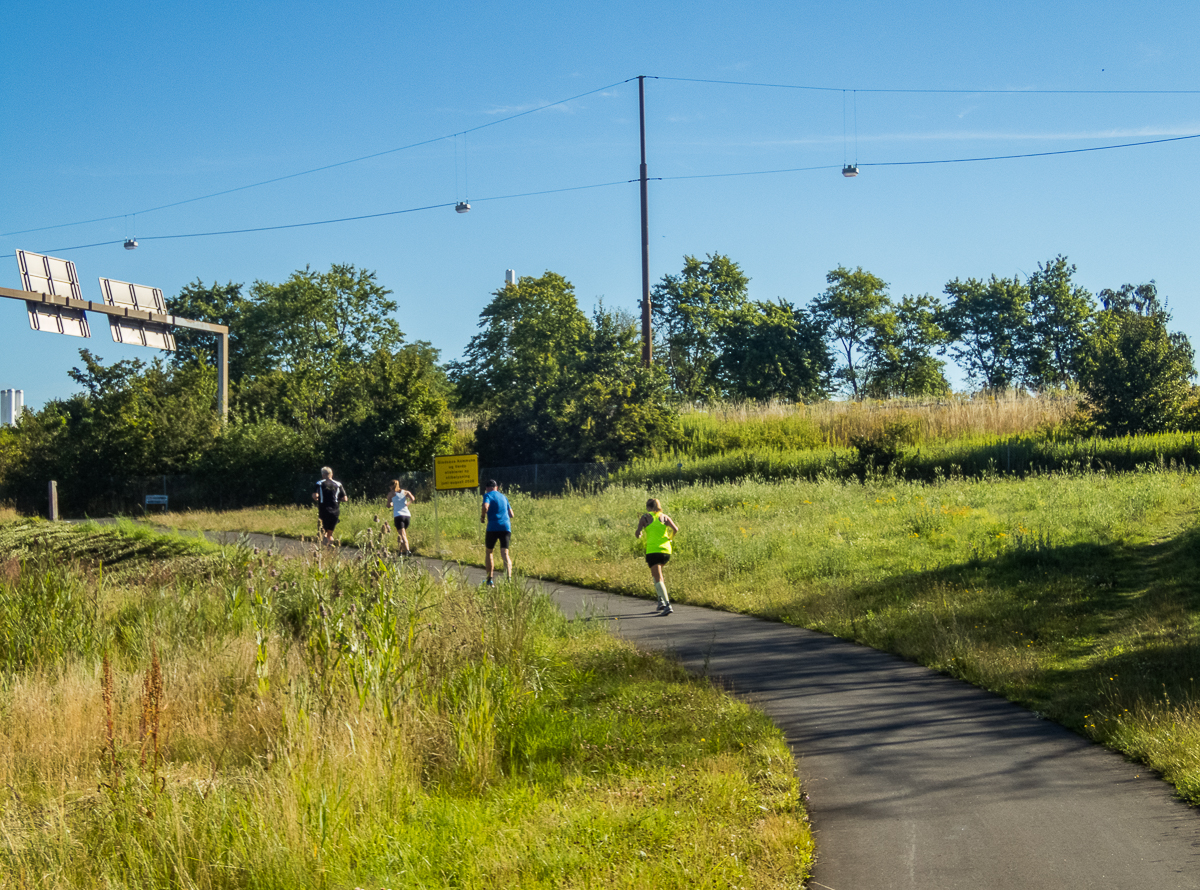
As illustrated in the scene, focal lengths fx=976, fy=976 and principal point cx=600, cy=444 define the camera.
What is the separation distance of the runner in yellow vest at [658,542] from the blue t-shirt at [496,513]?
3176 millimetres

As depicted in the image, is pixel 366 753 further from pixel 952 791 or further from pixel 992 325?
pixel 992 325

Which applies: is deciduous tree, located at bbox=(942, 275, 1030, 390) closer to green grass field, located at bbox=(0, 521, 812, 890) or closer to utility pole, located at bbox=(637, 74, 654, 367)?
utility pole, located at bbox=(637, 74, 654, 367)

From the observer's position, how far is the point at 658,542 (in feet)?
49.7

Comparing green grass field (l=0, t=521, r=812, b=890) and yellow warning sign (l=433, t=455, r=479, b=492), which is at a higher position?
yellow warning sign (l=433, t=455, r=479, b=492)

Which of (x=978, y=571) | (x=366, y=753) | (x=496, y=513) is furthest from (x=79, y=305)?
(x=366, y=753)

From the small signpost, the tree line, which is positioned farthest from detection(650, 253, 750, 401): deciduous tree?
the small signpost

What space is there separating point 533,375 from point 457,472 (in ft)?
107

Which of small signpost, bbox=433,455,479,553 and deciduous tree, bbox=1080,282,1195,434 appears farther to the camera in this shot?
deciduous tree, bbox=1080,282,1195,434

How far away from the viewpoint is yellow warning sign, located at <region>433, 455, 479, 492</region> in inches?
870

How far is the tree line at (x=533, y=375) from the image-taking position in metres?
39.6

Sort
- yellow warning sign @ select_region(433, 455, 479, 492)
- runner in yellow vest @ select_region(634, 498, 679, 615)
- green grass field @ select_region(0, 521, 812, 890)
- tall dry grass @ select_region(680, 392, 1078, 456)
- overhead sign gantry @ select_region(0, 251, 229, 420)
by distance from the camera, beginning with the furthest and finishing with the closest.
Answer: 1. tall dry grass @ select_region(680, 392, 1078, 456)
2. overhead sign gantry @ select_region(0, 251, 229, 420)
3. yellow warning sign @ select_region(433, 455, 479, 492)
4. runner in yellow vest @ select_region(634, 498, 679, 615)
5. green grass field @ select_region(0, 521, 812, 890)

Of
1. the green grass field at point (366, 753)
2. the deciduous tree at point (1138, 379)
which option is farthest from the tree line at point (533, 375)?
the green grass field at point (366, 753)

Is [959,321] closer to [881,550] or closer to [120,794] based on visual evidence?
[881,550]

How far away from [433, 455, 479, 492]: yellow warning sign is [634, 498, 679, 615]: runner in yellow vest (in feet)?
24.4
